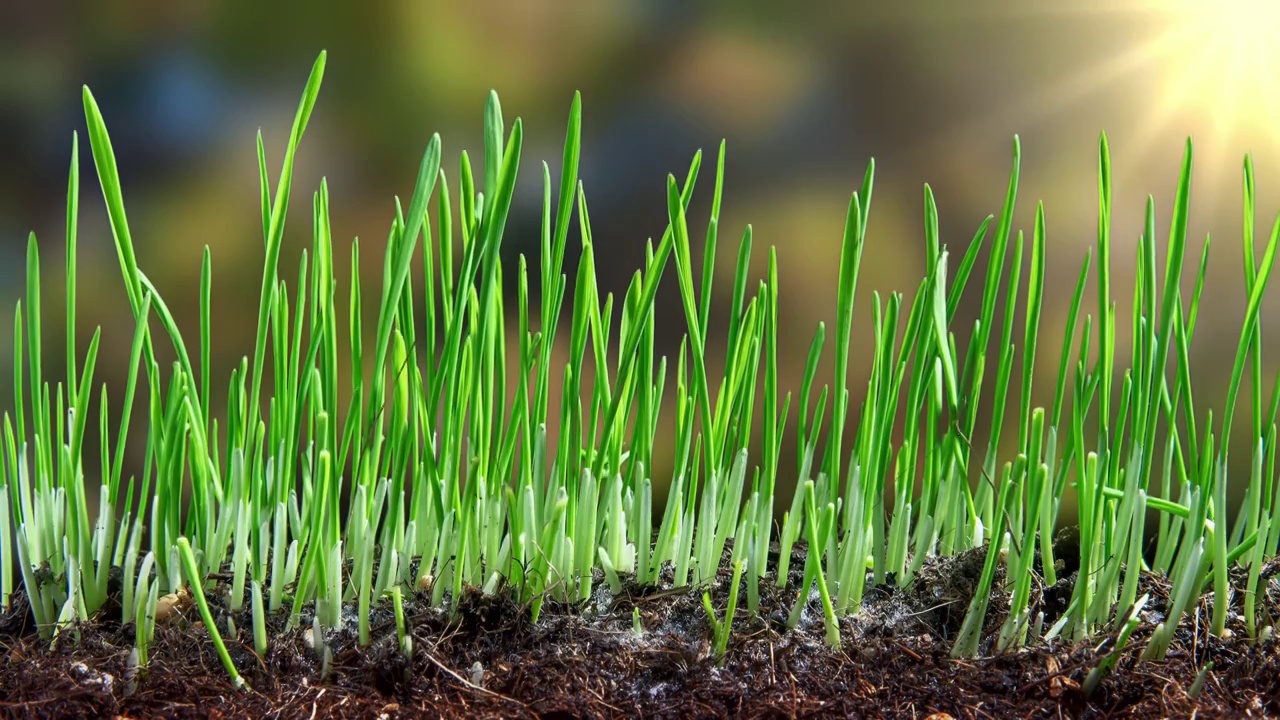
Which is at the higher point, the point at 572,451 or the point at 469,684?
the point at 572,451

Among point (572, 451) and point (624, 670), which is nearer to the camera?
point (624, 670)

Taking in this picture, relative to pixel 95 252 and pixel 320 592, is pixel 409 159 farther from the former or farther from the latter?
pixel 320 592

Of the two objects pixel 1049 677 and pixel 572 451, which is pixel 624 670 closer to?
pixel 572 451

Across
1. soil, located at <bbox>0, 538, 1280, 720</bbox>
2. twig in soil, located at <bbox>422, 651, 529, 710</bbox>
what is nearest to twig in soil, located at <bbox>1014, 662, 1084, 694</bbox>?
soil, located at <bbox>0, 538, 1280, 720</bbox>

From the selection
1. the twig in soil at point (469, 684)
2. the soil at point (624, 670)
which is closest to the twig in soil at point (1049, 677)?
the soil at point (624, 670)

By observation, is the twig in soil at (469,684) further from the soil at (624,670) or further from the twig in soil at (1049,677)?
the twig in soil at (1049,677)

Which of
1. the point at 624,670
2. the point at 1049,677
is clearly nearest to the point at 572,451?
the point at 624,670

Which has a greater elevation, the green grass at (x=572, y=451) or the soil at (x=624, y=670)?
the green grass at (x=572, y=451)

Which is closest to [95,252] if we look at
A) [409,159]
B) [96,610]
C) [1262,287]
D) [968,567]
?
[409,159]

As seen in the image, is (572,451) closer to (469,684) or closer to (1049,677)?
(469,684)
